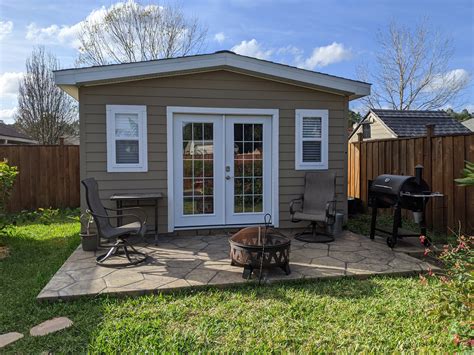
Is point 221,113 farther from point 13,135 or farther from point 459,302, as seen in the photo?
point 13,135

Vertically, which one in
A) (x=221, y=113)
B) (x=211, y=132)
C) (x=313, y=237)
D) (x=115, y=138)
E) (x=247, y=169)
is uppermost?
(x=221, y=113)

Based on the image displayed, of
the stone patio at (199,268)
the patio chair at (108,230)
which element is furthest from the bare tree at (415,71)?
the patio chair at (108,230)

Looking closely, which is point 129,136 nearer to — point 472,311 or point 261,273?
point 261,273

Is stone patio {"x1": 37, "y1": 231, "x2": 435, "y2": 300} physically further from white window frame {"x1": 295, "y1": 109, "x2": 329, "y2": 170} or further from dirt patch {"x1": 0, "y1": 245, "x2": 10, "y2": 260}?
white window frame {"x1": 295, "y1": 109, "x2": 329, "y2": 170}

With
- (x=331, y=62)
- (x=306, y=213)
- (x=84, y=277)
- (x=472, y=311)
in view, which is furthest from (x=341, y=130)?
(x=331, y=62)

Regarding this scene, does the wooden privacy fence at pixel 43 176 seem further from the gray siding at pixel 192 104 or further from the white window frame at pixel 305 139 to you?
the white window frame at pixel 305 139

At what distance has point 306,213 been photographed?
18.5 ft

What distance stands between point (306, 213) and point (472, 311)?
3.22 meters

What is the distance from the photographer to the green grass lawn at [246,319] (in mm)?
2518

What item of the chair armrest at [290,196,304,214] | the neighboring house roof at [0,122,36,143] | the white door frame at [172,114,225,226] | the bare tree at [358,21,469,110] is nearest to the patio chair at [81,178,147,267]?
the white door frame at [172,114,225,226]

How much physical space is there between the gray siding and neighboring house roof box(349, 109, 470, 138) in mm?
8480

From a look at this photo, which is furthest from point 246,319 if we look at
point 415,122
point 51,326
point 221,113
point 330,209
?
point 415,122

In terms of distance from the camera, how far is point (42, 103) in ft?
50.2

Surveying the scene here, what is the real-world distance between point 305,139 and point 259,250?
9.87 ft
